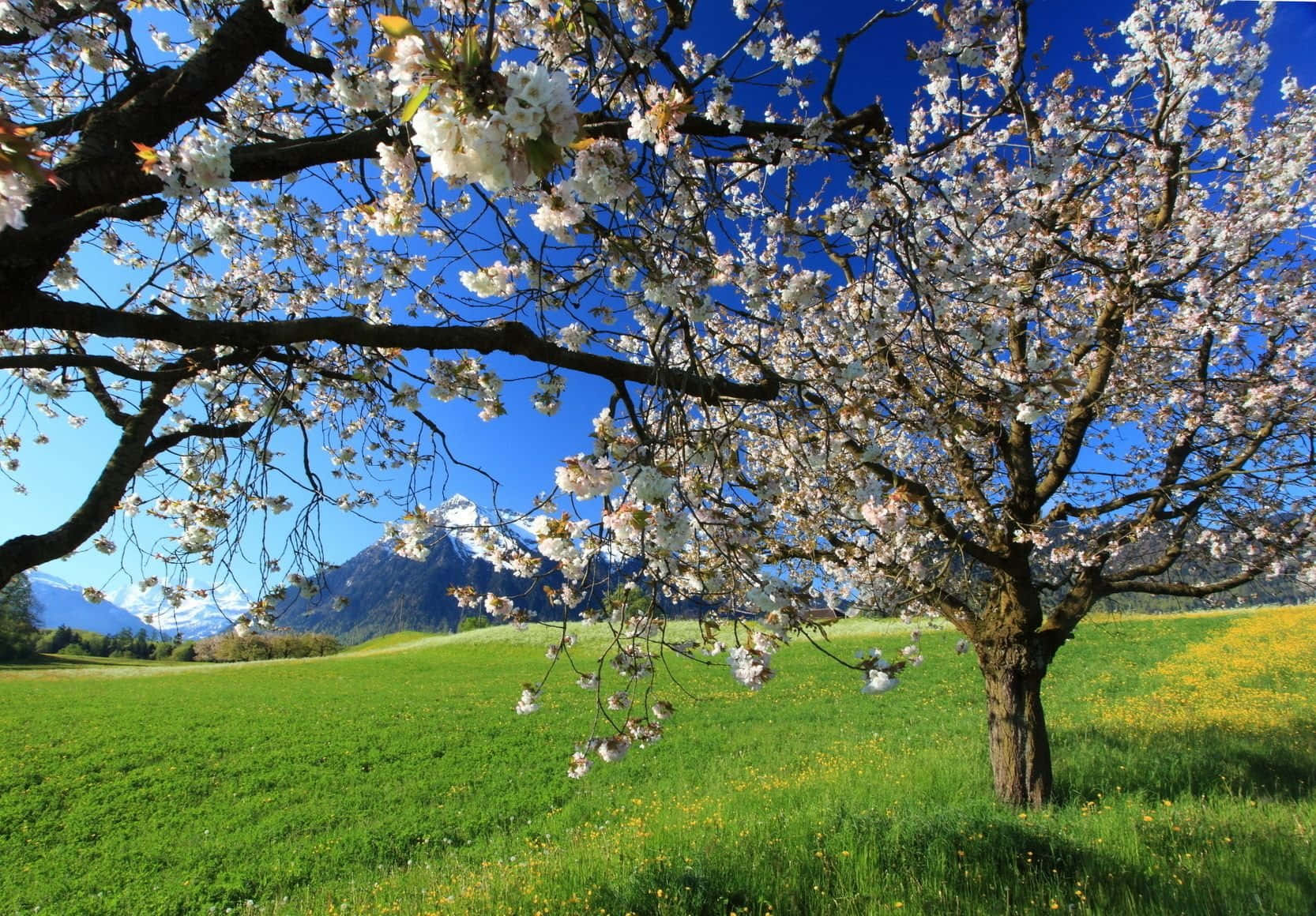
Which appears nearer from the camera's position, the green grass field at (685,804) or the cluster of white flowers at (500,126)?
the cluster of white flowers at (500,126)

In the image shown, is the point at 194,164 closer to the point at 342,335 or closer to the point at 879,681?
the point at 342,335

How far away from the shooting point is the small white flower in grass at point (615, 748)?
2.76 metres

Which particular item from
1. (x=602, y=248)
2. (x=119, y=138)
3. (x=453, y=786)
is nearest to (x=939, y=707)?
(x=453, y=786)

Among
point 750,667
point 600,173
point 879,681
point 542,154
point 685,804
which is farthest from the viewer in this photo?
point 685,804

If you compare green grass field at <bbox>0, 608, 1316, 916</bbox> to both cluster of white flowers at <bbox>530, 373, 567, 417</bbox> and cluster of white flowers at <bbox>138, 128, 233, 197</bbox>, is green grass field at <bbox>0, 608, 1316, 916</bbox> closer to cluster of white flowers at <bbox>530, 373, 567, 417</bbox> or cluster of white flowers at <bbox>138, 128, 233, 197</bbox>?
Result: cluster of white flowers at <bbox>530, 373, 567, 417</bbox>

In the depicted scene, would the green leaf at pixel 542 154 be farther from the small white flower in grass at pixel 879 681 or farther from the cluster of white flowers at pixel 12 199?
the small white flower in grass at pixel 879 681

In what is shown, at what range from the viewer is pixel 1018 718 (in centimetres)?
613

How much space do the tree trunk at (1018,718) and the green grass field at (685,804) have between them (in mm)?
357

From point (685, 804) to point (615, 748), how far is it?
6.15 metres

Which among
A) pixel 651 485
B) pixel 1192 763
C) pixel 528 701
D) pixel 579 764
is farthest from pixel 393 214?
pixel 1192 763

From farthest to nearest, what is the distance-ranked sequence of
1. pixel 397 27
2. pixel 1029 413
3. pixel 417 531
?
pixel 1029 413, pixel 417 531, pixel 397 27

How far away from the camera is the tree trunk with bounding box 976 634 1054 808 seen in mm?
6047

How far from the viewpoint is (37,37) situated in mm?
3107

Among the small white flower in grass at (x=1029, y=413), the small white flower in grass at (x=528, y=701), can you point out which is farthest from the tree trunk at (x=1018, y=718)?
the small white flower in grass at (x=528, y=701)
